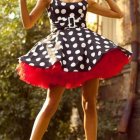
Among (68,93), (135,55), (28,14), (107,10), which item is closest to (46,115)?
(28,14)

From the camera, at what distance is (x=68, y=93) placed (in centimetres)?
640

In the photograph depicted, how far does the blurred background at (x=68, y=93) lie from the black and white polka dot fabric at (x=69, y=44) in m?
2.77

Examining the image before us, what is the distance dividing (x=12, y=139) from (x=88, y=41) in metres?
3.61

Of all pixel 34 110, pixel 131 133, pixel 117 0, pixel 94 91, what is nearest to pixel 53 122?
pixel 34 110

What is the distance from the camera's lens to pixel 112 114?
6352 mm

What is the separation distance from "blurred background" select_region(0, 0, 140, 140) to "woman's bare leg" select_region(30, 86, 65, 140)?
113 inches

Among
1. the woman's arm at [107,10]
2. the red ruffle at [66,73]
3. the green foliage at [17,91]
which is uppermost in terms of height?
the woman's arm at [107,10]

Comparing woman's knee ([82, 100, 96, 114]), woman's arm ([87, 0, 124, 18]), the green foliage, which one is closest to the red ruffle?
woman's knee ([82, 100, 96, 114])

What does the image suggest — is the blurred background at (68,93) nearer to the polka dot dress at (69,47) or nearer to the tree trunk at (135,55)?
the tree trunk at (135,55)

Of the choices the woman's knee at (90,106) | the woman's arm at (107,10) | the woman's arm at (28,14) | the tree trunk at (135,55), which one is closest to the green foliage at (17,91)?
the tree trunk at (135,55)

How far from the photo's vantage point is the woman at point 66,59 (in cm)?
319

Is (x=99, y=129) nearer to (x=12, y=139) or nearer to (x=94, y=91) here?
(x=12, y=139)

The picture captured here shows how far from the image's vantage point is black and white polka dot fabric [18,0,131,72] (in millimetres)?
3197

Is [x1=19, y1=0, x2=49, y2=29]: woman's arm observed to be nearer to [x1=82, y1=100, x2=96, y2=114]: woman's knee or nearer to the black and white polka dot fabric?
the black and white polka dot fabric
